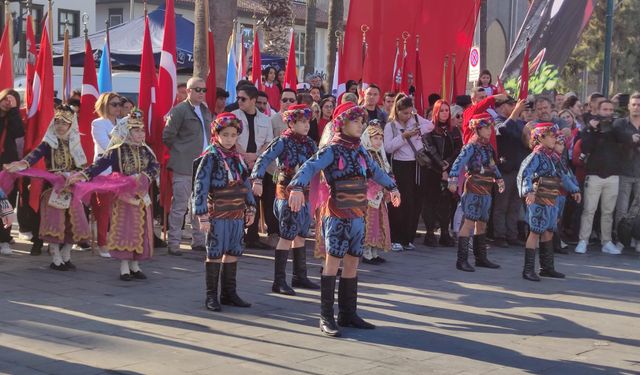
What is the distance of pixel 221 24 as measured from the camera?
13.3m

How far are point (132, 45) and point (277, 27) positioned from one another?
22.2ft

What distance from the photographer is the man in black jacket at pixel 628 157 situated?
1255 cm

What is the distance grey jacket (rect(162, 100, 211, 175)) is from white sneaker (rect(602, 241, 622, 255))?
19.3 ft

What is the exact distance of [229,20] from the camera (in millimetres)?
13438

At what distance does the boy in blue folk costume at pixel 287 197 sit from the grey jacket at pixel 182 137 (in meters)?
2.14

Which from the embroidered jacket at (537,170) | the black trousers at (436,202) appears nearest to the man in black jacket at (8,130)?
the black trousers at (436,202)

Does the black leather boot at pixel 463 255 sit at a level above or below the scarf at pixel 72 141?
below

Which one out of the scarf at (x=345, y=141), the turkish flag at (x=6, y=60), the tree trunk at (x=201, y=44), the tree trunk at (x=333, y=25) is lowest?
the scarf at (x=345, y=141)

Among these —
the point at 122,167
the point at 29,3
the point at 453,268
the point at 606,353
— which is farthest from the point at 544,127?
the point at 29,3

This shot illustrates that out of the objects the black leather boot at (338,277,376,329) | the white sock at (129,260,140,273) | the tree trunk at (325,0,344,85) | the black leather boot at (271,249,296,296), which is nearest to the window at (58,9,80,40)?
the tree trunk at (325,0,344,85)

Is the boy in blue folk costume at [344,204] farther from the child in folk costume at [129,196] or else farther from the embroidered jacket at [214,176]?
Answer: the child in folk costume at [129,196]

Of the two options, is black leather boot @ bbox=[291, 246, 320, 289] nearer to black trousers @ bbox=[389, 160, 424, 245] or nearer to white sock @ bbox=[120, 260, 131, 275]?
white sock @ bbox=[120, 260, 131, 275]

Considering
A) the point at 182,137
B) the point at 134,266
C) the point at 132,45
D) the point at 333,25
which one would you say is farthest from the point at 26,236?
the point at 333,25

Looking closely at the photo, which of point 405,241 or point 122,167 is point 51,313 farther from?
point 405,241
